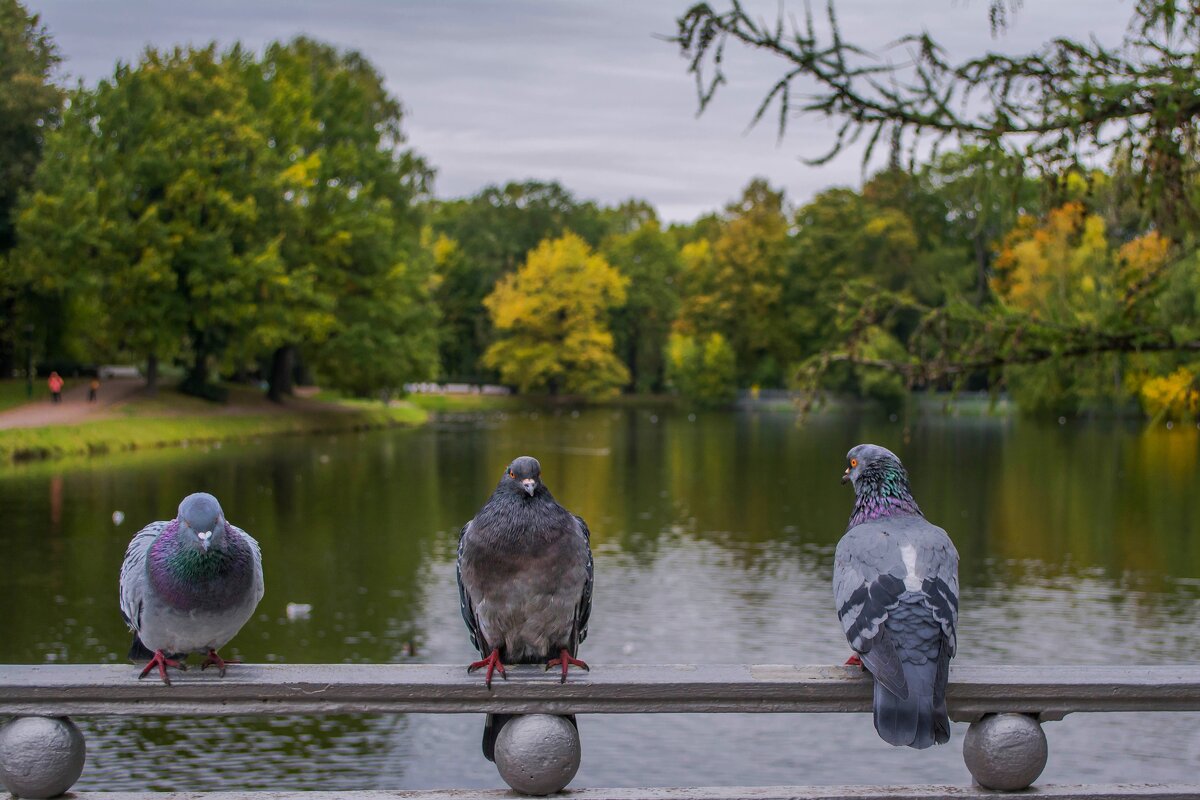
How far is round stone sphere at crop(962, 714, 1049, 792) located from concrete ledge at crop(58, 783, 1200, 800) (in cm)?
4

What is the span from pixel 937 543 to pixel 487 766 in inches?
375

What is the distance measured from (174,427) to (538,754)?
41.0 metres

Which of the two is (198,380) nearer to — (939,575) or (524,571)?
(524,571)

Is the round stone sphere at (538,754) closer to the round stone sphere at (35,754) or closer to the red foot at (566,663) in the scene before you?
the red foot at (566,663)

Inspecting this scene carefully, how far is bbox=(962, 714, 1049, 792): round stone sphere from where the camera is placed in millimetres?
3688

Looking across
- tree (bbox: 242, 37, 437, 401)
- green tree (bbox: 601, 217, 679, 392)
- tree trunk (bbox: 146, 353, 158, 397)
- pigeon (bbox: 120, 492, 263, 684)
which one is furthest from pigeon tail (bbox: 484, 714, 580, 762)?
green tree (bbox: 601, 217, 679, 392)

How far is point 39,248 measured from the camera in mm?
42562

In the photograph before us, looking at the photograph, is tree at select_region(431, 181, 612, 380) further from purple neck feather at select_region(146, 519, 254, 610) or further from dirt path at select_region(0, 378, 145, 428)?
purple neck feather at select_region(146, 519, 254, 610)

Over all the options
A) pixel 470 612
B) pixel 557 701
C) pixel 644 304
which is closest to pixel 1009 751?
pixel 557 701

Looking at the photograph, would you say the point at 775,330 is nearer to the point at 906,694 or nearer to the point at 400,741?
the point at 400,741

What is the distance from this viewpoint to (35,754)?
3.62 m

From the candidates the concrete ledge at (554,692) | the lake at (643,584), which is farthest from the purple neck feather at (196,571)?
the lake at (643,584)

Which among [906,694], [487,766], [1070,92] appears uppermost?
[1070,92]

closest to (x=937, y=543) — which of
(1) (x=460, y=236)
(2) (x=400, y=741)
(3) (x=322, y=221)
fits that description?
(2) (x=400, y=741)
